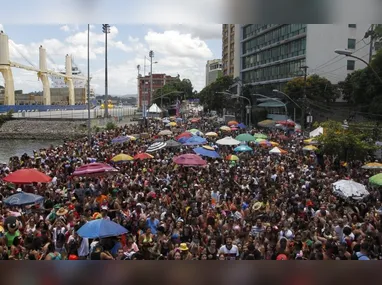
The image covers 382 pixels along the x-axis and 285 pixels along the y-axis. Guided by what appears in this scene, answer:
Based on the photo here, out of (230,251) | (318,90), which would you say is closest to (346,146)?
(230,251)

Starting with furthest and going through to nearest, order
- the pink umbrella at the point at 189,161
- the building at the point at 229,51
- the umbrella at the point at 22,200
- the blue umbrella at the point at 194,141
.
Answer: the building at the point at 229,51
the blue umbrella at the point at 194,141
the pink umbrella at the point at 189,161
the umbrella at the point at 22,200

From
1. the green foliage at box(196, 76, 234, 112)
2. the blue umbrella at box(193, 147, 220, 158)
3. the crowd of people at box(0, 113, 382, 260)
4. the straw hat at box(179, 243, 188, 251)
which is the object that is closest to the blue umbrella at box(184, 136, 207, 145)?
the blue umbrella at box(193, 147, 220, 158)

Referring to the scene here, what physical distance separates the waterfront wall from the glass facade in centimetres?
2695

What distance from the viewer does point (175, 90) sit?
103m

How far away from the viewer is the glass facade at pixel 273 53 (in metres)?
50.1

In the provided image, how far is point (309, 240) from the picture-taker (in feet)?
27.7

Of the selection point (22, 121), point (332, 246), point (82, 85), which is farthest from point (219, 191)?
point (82, 85)

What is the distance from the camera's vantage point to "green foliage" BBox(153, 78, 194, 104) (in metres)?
103

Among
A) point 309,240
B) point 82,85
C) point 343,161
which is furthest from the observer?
point 82,85

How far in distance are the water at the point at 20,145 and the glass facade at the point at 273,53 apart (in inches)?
1096

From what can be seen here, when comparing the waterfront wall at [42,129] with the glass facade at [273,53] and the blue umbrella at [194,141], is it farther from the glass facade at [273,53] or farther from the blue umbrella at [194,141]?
the blue umbrella at [194,141]

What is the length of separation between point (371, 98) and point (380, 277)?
35666 mm

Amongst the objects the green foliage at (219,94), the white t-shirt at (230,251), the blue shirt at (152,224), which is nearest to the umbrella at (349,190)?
the white t-shirt at (230,251)

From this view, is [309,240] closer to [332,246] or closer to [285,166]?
[332,246]
